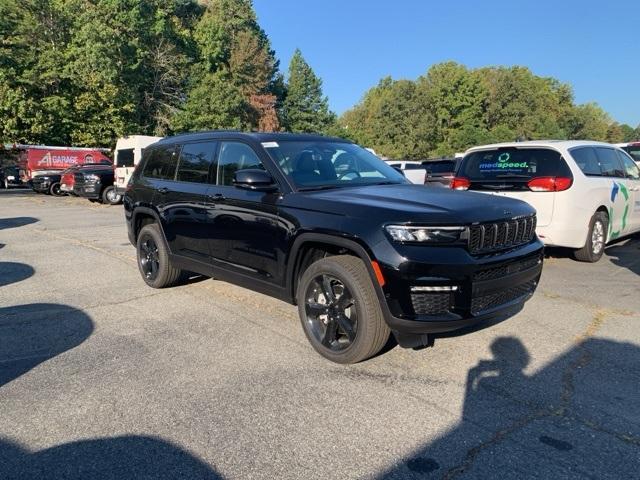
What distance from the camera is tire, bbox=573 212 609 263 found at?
24.0 feet

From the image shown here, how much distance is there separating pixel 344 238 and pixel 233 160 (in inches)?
69.3

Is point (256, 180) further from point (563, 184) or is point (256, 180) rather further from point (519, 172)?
point (563, 184)

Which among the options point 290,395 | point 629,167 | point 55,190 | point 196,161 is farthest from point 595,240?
point 55,190

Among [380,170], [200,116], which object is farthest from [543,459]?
[200,116]

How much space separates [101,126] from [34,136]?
14.4 ft

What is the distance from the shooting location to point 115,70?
114 feet

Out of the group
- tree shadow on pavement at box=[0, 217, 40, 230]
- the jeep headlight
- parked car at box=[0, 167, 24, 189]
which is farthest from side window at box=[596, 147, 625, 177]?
parked car at box=[0, 167, 24, 189]

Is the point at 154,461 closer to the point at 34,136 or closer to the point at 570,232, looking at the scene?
the point at 570,232

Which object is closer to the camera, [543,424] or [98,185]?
[543,424]

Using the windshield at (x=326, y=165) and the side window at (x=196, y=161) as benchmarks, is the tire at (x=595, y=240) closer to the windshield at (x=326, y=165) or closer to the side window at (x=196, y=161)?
the windshield at (x=326, y=165)

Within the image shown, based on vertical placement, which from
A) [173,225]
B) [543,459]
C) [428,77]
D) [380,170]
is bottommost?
[543,459]

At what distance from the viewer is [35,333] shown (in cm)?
468

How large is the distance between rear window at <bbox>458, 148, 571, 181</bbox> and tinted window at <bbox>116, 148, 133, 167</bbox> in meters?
15.0

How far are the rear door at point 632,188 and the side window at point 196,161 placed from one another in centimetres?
674
